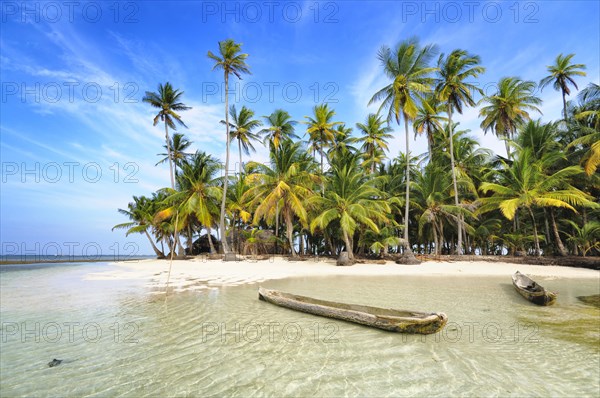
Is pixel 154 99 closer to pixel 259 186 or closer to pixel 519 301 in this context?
pixel 259 186

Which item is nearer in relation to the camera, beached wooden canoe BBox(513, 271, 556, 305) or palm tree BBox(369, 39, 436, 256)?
beached wooden canoe BBox(513, 271, 556, 305)

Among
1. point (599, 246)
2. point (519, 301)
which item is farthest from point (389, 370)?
point (599, 246)

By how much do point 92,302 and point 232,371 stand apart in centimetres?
708

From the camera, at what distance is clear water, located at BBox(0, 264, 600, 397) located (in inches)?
138

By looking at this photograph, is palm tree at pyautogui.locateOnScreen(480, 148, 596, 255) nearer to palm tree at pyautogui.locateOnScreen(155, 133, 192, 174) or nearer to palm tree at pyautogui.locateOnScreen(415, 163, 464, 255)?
palm tree at pyautogui.locateOnScreen(415, 163, 464, 255)

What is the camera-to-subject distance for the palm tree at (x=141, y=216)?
30266 mm

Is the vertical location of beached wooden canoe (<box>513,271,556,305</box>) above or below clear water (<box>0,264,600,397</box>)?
below

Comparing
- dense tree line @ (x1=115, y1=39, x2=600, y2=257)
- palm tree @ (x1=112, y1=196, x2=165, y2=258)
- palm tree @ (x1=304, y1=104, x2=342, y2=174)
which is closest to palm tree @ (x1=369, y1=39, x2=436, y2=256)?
dense tree line @ (x1=115, y1=39, x2=600, y2=257)

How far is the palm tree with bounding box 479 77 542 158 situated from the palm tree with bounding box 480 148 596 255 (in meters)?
6.33

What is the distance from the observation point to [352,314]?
19.9 ft

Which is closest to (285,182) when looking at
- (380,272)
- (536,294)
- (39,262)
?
(380,272)

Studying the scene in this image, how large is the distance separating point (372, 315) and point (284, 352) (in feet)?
6.66

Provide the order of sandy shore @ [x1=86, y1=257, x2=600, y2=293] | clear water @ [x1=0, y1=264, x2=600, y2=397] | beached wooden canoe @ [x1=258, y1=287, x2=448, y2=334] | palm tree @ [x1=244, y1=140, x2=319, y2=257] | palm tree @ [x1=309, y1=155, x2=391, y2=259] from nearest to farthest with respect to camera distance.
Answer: clear water @ [x1=0, y1=264, x2=600, y2=397] < beached wooden canoe @ [x1=258, y1=287, x2=448, y2=334] < sandy shore @ [x1=86, y1=257, x2=600, y2=293] < palm tree @ [x1=309, y1=155, x2=391, y2=259] < palm tree @ [x1=244, y1=140, x2=319, y2=257]

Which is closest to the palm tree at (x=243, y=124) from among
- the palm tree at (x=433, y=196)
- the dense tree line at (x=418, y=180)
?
the dense tree line at (x=418, y=180)
